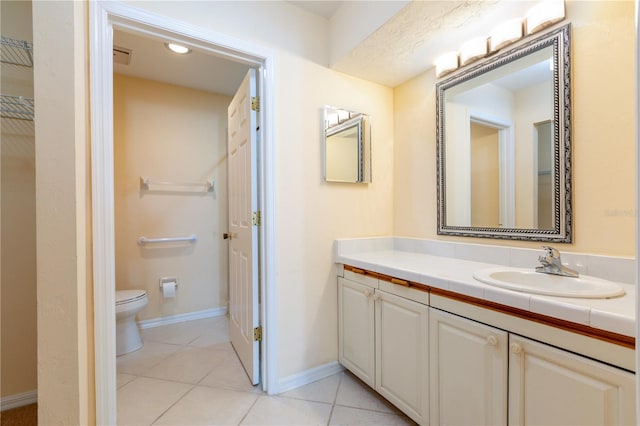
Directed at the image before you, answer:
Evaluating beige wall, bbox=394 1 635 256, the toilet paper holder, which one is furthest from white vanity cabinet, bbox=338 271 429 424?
the toilet paper holder

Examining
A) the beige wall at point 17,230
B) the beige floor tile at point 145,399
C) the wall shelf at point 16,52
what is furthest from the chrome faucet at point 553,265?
the wall shelf at point 16,52

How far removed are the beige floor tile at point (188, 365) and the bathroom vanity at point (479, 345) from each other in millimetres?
1011

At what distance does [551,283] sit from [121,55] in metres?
3.21

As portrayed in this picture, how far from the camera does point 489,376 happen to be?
1.06m

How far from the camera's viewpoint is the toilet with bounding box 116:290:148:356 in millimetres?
2141

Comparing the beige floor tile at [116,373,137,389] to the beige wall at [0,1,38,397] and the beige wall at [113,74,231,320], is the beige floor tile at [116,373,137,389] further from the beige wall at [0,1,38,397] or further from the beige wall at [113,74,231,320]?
the beige wall at [113,74,231,320]

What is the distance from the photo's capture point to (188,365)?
6.64 ft

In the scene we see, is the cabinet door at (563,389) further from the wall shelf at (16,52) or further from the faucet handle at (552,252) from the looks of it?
the wall shelf at (16,52)

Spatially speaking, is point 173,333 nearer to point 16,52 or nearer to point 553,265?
point 16,52

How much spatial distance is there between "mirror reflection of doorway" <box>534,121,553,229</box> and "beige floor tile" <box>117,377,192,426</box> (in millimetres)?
2273

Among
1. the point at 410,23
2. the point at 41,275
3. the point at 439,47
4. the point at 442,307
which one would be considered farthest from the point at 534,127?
the point at 41,275

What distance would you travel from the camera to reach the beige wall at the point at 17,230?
154cm

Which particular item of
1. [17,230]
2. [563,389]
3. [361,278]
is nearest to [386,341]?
[361,278]

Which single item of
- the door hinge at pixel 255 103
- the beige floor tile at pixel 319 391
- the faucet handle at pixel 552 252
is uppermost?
the door hinge at pixel 255 103
